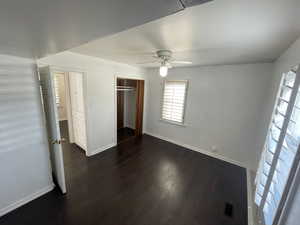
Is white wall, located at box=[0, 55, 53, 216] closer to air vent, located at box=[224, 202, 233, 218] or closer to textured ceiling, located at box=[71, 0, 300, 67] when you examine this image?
textured ceiling, located at box=[71, 0, 300, 67]

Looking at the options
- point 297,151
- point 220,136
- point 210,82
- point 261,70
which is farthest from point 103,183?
point 261,70

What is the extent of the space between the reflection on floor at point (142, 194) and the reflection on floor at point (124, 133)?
3.10ft

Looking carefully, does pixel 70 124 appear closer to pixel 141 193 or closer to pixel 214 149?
pixel 141 193

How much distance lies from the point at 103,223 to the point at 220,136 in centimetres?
287

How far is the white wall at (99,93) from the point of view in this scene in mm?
2492

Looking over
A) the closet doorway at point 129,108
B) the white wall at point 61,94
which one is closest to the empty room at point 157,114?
the closet doorway at point 129,108

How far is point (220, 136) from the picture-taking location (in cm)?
304

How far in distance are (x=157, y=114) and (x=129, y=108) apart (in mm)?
1364

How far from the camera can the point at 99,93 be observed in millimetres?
2902

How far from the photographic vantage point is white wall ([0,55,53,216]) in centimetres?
147

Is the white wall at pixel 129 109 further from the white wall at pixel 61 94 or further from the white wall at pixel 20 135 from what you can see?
the white wall at pixel 20 135

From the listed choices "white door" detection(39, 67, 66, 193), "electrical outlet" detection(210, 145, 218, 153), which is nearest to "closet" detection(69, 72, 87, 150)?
"white door" detection(39, 67, 66, 193)

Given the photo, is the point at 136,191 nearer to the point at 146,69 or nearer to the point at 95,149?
the point at 95,149

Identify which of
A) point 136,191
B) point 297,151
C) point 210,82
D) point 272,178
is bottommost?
point 136,191
